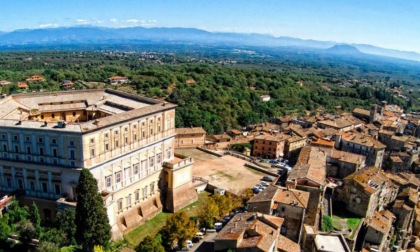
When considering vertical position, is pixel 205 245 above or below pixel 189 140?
below

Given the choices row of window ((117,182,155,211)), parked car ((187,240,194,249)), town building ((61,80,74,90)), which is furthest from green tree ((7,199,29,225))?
town building ((61,80,74,90))

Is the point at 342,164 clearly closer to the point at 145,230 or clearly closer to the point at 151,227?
the point at 151,227

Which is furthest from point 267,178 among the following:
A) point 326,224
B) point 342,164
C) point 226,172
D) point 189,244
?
point 189,244

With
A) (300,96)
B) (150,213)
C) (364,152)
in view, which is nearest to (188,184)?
(150,213)

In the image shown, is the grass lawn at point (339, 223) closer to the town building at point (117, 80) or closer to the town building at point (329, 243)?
the town building at point (329, 243)

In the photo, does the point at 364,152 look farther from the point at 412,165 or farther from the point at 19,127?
the point at 19,127

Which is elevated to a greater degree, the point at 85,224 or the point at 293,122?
the point at 85,224

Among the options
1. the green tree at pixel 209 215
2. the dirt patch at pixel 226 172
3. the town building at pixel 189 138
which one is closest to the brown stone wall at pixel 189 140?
the town building at pixel 189 138
